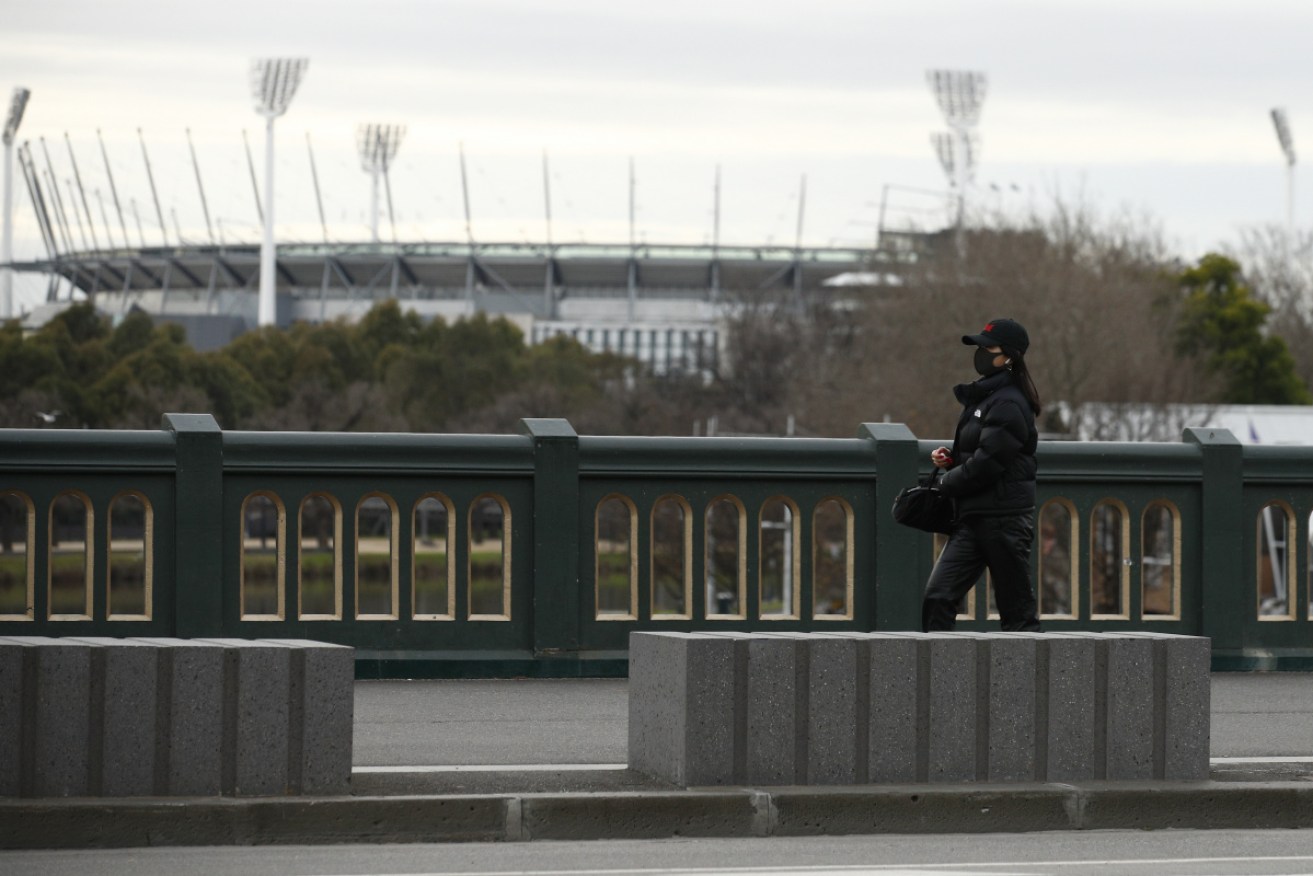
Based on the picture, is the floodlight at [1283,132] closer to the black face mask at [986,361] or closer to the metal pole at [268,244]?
the metal pole at [268,244]

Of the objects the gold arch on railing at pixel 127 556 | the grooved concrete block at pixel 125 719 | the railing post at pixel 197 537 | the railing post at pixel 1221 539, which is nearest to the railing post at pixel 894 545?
the railing post at pixel 1221 539

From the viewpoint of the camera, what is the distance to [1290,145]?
5965 inches

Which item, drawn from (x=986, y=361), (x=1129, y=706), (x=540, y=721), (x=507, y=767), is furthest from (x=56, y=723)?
(x=986, y=361)

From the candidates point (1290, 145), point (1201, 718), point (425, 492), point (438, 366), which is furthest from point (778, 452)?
point (1290, 145)

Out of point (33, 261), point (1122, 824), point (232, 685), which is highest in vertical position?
point (33, 261)

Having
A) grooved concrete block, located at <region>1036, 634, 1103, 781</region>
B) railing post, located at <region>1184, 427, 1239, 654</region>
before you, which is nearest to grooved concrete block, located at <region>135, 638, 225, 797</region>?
grooved concrete block, located at <region>1036, 634, 1103, 781</region>

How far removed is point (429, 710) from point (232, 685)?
11.2 feet

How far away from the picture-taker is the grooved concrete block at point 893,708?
9086 mm

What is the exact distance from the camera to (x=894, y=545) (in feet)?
45.7

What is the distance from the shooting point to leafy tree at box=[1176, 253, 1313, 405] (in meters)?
74.8

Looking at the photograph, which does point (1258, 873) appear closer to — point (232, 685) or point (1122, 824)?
point (1122, 824)

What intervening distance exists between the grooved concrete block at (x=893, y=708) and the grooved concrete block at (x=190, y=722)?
8.62 feet

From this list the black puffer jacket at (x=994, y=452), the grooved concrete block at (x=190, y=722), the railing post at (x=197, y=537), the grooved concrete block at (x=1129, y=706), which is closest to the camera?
the grooved concrete block at (x=190, y=722)

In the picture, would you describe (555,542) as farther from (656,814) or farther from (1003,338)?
(656,814)
